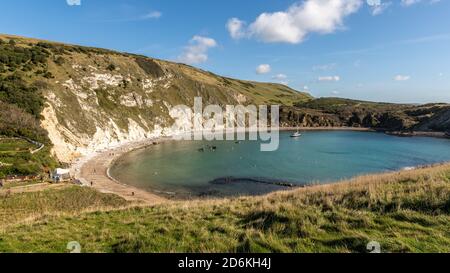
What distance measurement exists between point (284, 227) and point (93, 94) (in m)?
96.9

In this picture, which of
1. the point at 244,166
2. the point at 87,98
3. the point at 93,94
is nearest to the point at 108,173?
the point at 244,166

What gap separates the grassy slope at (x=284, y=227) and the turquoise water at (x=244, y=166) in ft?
109

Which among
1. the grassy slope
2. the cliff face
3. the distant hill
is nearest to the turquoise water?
the cliff face

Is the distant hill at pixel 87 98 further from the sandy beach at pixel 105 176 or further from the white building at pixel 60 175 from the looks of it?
the white building at pixel 60 175

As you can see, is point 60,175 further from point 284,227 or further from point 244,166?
point 284,227

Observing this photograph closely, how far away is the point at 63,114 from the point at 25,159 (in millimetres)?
33751

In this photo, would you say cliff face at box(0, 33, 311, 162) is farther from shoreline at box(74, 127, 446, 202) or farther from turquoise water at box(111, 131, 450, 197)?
turquoise water at box(111, 131, 450, 197)

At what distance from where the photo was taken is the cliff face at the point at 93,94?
74875 millimetres

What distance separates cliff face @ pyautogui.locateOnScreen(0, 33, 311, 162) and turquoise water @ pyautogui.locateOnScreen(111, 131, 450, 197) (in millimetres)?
11850

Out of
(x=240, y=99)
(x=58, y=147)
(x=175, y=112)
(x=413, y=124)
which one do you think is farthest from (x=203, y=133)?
(x=413, y=124)

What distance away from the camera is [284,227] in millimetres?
9969
